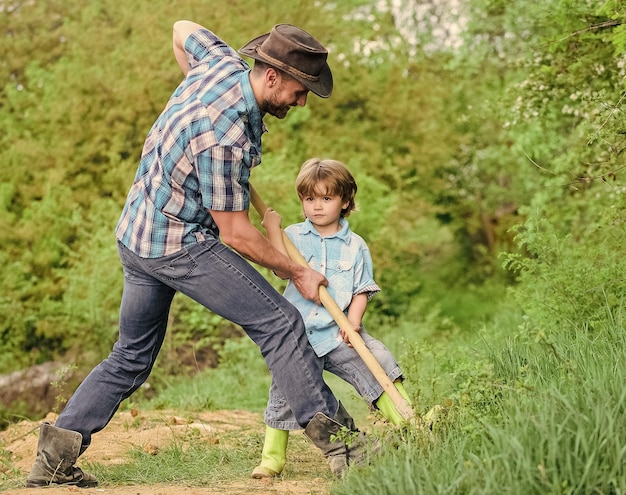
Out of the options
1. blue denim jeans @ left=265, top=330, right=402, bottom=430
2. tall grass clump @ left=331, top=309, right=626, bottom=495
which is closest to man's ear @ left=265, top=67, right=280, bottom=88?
blue denim jeans @ left=265, top=330, right=402, bottom=430

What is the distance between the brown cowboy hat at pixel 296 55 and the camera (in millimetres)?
4172

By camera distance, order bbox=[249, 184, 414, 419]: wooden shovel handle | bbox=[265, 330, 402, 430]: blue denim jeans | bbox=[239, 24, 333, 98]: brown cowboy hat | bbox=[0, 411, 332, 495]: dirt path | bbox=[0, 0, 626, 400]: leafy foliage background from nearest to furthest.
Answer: bbox=[239, 24, 333, 98]: brown cowboy hat
bbox=[0, 411, 332, 495]: dirt path
bbox=[249, 184, 414, 419]: wooden shovel handle
bbox=[265, 330, 402, 430]: blue denim jeans
bbox=[0, 0, 626, 400]: leafy foliage background

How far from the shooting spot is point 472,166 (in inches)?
699

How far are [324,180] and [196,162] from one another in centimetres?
86

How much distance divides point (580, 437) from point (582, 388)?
0.55 metres

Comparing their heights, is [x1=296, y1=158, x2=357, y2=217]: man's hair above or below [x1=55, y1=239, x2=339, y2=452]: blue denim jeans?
above

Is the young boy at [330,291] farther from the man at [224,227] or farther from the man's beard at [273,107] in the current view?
the man's beard at [273,107]

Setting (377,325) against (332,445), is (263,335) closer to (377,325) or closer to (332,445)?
(332,445)

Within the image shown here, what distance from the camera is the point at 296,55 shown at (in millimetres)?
4172

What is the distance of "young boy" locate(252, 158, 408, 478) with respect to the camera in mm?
4625

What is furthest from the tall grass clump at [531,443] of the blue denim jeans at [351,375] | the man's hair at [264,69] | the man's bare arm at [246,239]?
the man's hair at [264,69]

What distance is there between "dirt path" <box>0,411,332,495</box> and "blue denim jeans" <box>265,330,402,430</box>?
294 mm

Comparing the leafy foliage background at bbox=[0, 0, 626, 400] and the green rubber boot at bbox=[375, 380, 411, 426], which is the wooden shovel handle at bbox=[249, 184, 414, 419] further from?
the leafy foliage background at bbox=[0, 0, 626, 400]

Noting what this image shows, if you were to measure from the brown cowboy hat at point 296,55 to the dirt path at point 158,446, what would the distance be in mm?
1847
